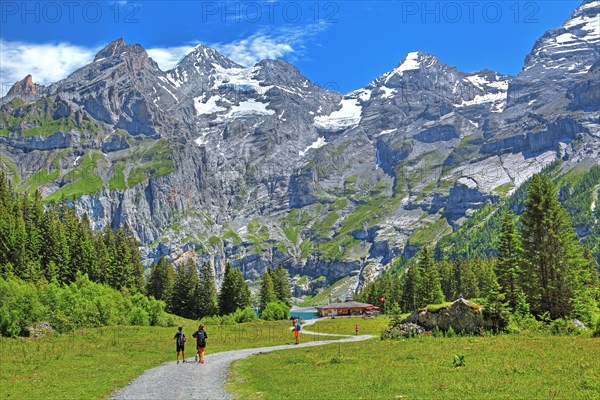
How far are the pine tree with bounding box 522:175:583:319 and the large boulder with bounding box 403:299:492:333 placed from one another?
16782mm

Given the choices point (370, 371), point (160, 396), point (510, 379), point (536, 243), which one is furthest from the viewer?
point (536, 243)

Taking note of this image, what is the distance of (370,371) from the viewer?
91.5 ft

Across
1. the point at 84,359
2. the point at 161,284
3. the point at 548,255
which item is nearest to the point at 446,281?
the point at 161,284

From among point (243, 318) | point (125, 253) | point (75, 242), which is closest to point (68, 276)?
point (75, 242)

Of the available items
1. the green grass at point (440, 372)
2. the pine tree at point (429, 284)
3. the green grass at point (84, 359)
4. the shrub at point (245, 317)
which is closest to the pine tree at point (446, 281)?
the pine tree at point (429, 284)

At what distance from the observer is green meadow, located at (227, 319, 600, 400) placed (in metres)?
20.7

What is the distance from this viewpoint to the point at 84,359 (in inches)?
1577

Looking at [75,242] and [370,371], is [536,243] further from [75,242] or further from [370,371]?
[75,242]

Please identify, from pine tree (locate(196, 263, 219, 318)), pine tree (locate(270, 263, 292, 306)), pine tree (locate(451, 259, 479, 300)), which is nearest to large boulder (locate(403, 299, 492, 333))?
pine tree (locate(196, 263, 219, 318))

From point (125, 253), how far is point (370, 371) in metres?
100

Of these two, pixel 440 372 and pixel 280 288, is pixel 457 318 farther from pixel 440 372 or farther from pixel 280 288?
pixel 280 288

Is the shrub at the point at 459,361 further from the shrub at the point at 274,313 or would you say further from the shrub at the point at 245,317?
the shrub at the point at 274,313

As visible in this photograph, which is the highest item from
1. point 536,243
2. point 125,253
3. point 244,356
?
point 125,253

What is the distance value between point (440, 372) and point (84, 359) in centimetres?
2774
